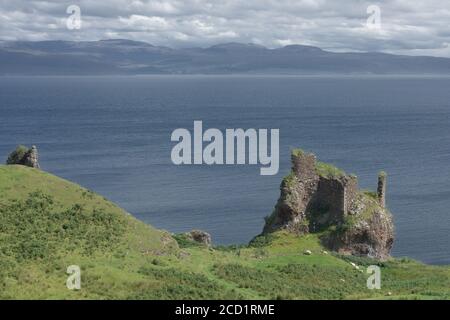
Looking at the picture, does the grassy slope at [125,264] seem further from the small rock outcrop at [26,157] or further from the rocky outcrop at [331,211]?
the rocky outcrop at [331,211]

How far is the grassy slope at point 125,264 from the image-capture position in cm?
A: 4744

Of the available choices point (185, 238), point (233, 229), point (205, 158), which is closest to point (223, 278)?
point (185, 238)

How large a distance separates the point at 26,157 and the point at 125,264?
22.5 meters

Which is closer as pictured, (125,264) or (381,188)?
(125,264)

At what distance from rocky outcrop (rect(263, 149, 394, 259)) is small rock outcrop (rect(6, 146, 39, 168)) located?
2834 cm

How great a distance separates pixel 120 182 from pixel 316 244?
6445cm

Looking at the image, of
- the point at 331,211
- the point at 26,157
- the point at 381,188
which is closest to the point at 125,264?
the point at 26,157

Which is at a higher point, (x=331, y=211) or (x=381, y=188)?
(x=381, y=188)

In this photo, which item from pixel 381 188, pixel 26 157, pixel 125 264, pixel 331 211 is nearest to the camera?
pixel 125 264

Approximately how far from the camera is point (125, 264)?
5262cm

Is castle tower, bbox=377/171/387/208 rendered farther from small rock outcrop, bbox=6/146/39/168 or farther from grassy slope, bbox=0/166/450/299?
small rock outcrop, bbox=6/146/39/168

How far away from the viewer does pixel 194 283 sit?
50.3 meters

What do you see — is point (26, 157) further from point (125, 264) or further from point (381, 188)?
point (381, 188)

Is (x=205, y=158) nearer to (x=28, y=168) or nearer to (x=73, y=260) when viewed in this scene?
(x=28, y=168)
